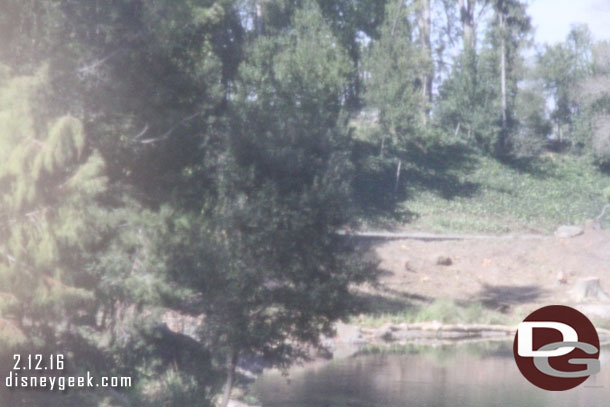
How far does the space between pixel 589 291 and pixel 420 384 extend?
42.5ft

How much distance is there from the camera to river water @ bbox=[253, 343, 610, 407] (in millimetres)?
14266

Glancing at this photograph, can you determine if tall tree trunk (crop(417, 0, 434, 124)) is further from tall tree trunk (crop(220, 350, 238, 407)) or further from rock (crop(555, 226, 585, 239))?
tall tree trunk (crop(220, 350, 238, 407))

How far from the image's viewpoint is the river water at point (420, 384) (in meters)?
14.3

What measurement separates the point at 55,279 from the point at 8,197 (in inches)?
45.3

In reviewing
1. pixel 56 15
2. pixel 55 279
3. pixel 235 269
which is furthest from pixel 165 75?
pixel 55 279

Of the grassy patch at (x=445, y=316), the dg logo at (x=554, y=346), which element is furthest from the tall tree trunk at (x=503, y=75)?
the dg logo at (x=554, y=346)

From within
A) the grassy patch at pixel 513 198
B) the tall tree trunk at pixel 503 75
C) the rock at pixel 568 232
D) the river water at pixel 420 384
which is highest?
the tall tree trunk at pixel 503 75

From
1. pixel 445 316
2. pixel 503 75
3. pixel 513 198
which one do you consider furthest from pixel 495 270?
pixel 503 75

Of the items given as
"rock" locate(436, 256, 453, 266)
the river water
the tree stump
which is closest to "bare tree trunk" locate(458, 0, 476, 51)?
"rock" locate(436, 256, 453, 266)

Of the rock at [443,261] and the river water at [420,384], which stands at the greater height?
the rock at [443,261]

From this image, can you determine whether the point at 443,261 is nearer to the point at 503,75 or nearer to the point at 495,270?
the point at 495,270

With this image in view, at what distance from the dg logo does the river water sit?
1.25 meters

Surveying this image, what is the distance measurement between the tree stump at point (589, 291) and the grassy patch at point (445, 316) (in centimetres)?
321

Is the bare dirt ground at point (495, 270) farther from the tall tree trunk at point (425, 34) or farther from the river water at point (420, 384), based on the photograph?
the tall tree trunk at point (425, 34)
